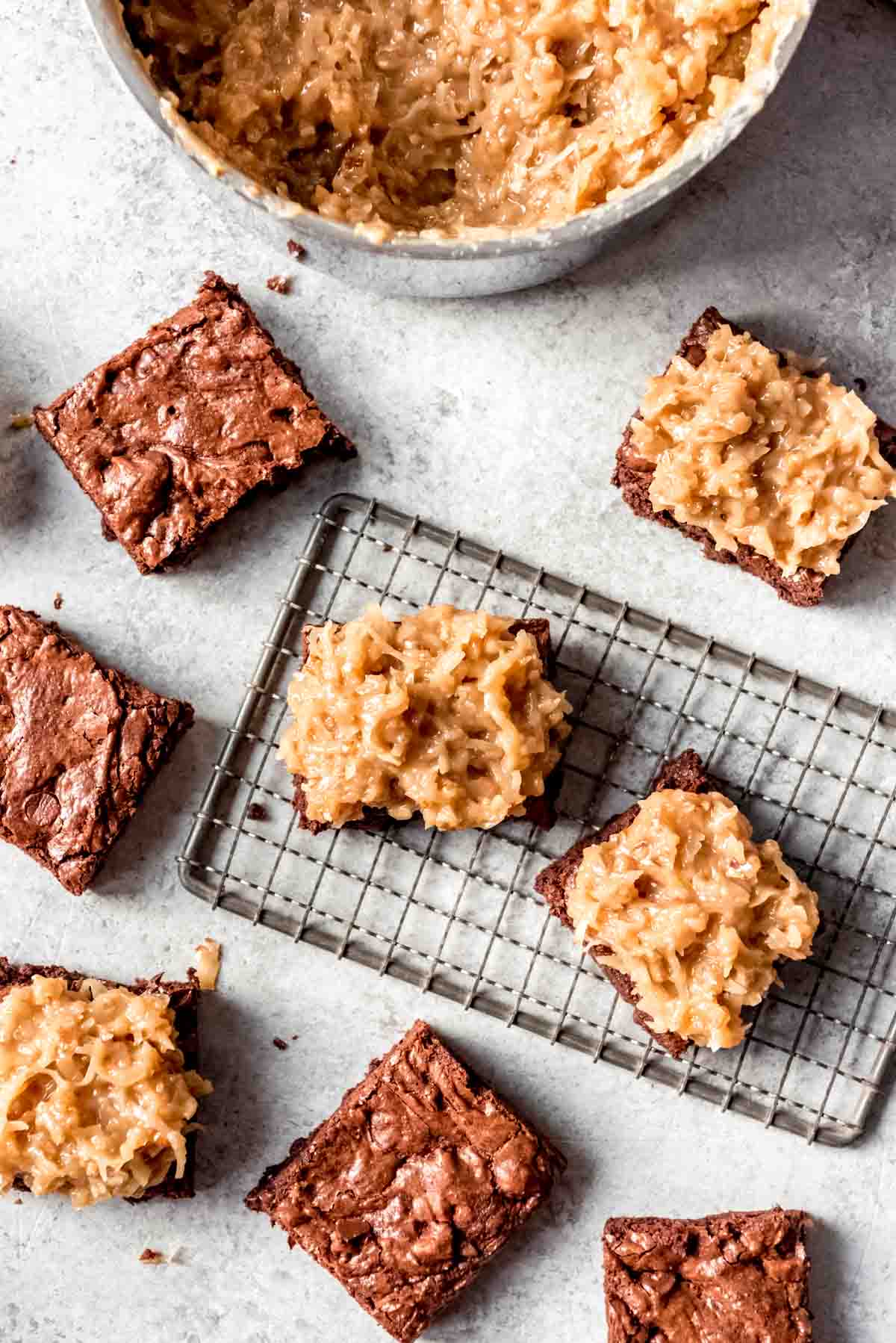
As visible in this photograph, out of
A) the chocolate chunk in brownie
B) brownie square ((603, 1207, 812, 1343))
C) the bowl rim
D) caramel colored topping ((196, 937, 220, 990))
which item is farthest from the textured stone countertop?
the bowl rim

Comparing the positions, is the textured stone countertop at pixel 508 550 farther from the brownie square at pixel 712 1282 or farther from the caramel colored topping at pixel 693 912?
the caramel colored topping at pixel 693 912

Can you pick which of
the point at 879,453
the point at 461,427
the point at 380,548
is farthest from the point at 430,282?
the point at 879,453

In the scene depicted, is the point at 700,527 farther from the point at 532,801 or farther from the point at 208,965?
the point at 208,965

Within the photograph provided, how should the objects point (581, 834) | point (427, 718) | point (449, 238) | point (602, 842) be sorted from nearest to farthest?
point (449, 238) → point (427, 718) → point (602, 842) → point (581, 834)

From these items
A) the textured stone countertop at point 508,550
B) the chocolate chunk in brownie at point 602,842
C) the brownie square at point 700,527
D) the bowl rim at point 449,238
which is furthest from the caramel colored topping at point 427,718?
the bowl rim at point 449,238

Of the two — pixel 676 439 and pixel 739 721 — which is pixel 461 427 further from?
pixel 739 721

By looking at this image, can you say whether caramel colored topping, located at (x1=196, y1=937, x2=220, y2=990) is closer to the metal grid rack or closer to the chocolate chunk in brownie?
the metal grid rack

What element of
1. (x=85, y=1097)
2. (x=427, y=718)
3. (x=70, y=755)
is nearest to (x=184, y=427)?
(x=70, y=755)
